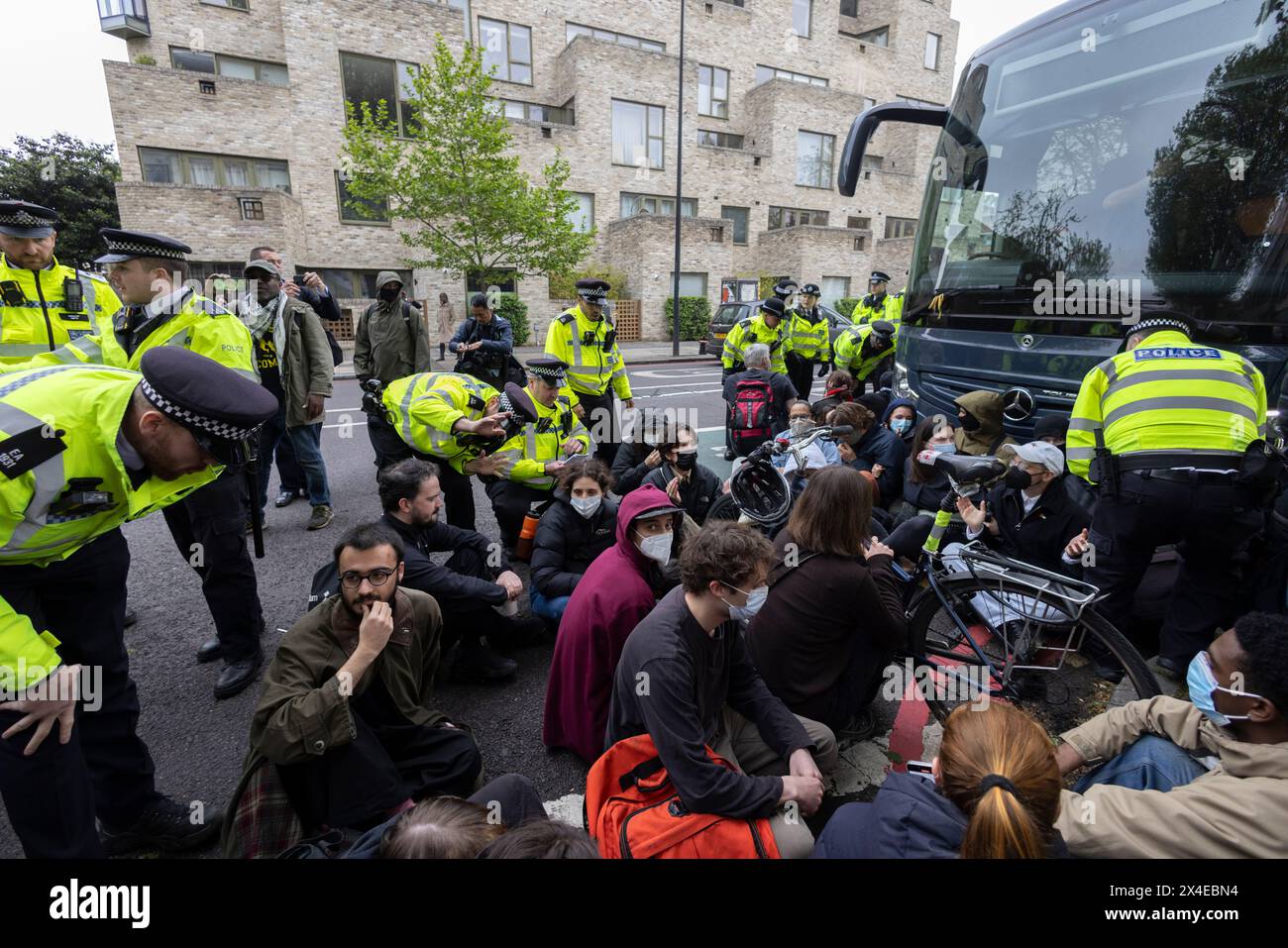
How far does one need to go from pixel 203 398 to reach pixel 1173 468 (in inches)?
144

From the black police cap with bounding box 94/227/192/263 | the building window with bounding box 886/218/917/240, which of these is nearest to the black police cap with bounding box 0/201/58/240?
the black police cap with bounding box 94/227/192/263

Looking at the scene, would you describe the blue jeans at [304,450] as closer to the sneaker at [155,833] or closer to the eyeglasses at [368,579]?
the sneaker at [155,833]

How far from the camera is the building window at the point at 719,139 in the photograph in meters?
27.5

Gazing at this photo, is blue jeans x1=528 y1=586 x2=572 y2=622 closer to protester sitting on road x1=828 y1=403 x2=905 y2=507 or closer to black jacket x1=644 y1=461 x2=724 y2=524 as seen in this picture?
black jacket x1=644 y1=461 x2=724 y2=524

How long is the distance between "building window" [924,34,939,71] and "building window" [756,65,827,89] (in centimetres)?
666

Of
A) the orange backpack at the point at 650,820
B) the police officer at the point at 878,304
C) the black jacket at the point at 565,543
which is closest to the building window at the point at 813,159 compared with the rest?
the police officer at the point at 878,304

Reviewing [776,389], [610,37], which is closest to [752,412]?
[776,389]

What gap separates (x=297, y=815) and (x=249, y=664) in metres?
1.40

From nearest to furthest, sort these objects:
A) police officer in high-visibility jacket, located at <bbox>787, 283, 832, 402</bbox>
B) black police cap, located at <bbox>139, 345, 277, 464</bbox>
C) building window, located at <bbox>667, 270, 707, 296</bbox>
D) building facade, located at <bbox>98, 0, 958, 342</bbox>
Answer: black police cap, located at <bbox>139, 345, 277, 464</bbox> < police officer in high-visibility jacket, located at <bbox>787, 283, 832, 402</bbox> < building facade, located at <bbox>98, 0, 958, 342</bbox> < building window, located at <bbox>667, 270, 707, 296</bbox>

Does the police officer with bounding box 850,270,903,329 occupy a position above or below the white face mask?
above

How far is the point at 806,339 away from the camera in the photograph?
26.3 feet

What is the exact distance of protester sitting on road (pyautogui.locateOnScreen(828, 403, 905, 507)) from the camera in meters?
4.74

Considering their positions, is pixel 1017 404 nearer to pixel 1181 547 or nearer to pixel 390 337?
pixel 1181 547

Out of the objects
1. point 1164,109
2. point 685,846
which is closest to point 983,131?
point 1164,109
